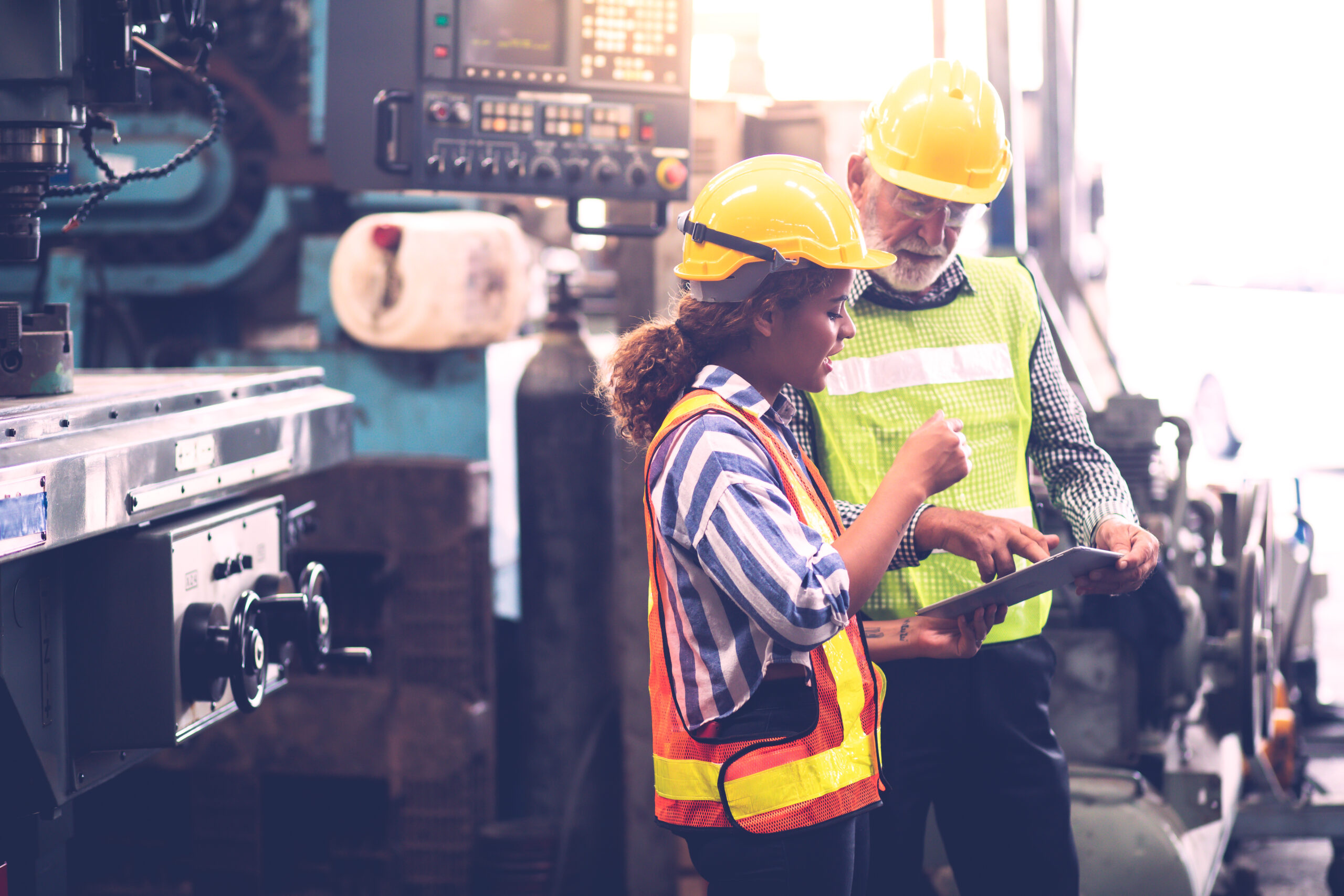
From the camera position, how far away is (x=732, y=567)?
1.23 meters

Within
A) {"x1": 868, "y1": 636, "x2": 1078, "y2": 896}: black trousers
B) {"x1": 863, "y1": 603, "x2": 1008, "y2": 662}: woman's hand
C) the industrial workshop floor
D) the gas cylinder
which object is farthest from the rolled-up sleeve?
the industrial workshop floor

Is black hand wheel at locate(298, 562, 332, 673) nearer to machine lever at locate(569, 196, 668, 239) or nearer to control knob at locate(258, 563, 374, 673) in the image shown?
control knob at locate(258, 563, 374, 673)

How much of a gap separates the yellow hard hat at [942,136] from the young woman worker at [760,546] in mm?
346

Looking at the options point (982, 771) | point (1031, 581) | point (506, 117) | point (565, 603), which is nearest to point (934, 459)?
point (1031, 581)

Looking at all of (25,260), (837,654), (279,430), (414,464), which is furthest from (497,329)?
(837,654)

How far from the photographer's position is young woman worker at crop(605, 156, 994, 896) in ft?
4.10

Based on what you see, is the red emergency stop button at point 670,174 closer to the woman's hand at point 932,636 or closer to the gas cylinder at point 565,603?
the gas cylinder at point 565,603

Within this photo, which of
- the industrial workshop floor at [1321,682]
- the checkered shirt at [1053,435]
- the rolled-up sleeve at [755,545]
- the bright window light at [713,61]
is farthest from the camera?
the industrial workshop floor at [1321,682]

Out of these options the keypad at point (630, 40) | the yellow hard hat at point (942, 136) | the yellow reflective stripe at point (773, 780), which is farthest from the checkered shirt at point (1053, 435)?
the keypad at point (630, 40)

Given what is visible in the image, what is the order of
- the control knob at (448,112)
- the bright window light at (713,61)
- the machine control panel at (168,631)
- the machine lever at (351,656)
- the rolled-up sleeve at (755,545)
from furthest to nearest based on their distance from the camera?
the bright window light at (713,61), the control knob at (448,112), the machine lever at (351,656), the machine control panel at (168,631), the rolled-up sleeve at (755,545)

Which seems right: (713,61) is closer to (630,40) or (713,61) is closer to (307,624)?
(630,40)

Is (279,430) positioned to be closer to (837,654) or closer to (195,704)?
(195,704)

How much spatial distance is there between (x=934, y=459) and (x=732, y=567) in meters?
0.27

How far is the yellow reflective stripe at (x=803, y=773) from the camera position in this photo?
1.29 m
